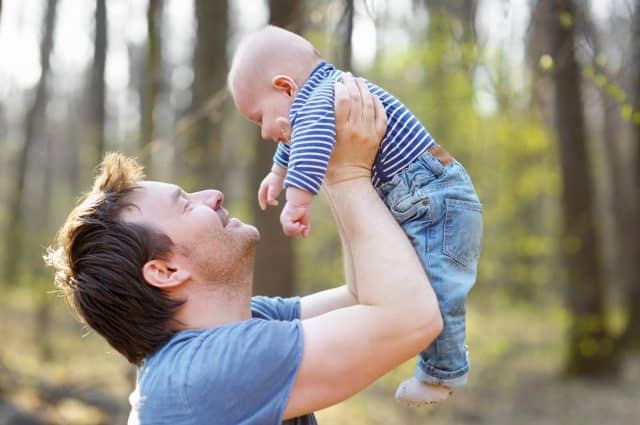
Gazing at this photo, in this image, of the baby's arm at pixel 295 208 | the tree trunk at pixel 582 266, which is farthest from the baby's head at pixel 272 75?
the tree trunk at pixel 582 266

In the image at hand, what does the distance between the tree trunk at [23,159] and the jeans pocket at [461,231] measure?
36.0 feet

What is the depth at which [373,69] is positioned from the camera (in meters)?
12.3

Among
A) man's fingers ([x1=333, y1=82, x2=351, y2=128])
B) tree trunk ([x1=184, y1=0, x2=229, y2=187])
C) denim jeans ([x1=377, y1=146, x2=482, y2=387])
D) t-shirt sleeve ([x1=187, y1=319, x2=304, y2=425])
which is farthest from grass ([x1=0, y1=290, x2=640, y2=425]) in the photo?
man's fingers ([x1=333, y1=82, x2=351, y2=128])

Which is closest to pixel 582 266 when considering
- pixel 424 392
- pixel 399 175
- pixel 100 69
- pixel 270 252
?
pixel 270 252

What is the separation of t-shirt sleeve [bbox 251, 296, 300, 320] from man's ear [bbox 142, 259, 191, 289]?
0.36 m

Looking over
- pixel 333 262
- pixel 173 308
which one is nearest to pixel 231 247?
pixel 173 308

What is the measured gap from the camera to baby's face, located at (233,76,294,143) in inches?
81.5

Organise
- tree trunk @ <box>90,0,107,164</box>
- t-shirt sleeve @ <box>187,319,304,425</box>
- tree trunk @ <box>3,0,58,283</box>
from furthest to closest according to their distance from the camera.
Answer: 1. tree trunk @ <box>3,0,58,283</box>
2. tree trunk @ <box>90,0,107,164</box>
3. t-shirt sleeve @ <box>187,319,304,425</box>

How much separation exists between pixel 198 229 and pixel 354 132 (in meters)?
0.46

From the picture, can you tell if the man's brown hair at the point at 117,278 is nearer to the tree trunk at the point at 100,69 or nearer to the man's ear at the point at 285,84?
the man's ear at the point at 285,84

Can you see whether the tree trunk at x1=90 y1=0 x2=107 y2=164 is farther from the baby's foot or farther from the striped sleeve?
the baby's foot

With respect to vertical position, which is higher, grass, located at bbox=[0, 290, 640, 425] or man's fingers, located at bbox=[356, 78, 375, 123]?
man's fingers, located at bbox=[356, 78, 375, 123]

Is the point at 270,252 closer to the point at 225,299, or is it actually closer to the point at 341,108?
the point at 225,299

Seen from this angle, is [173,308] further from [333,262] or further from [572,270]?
[572,270]
